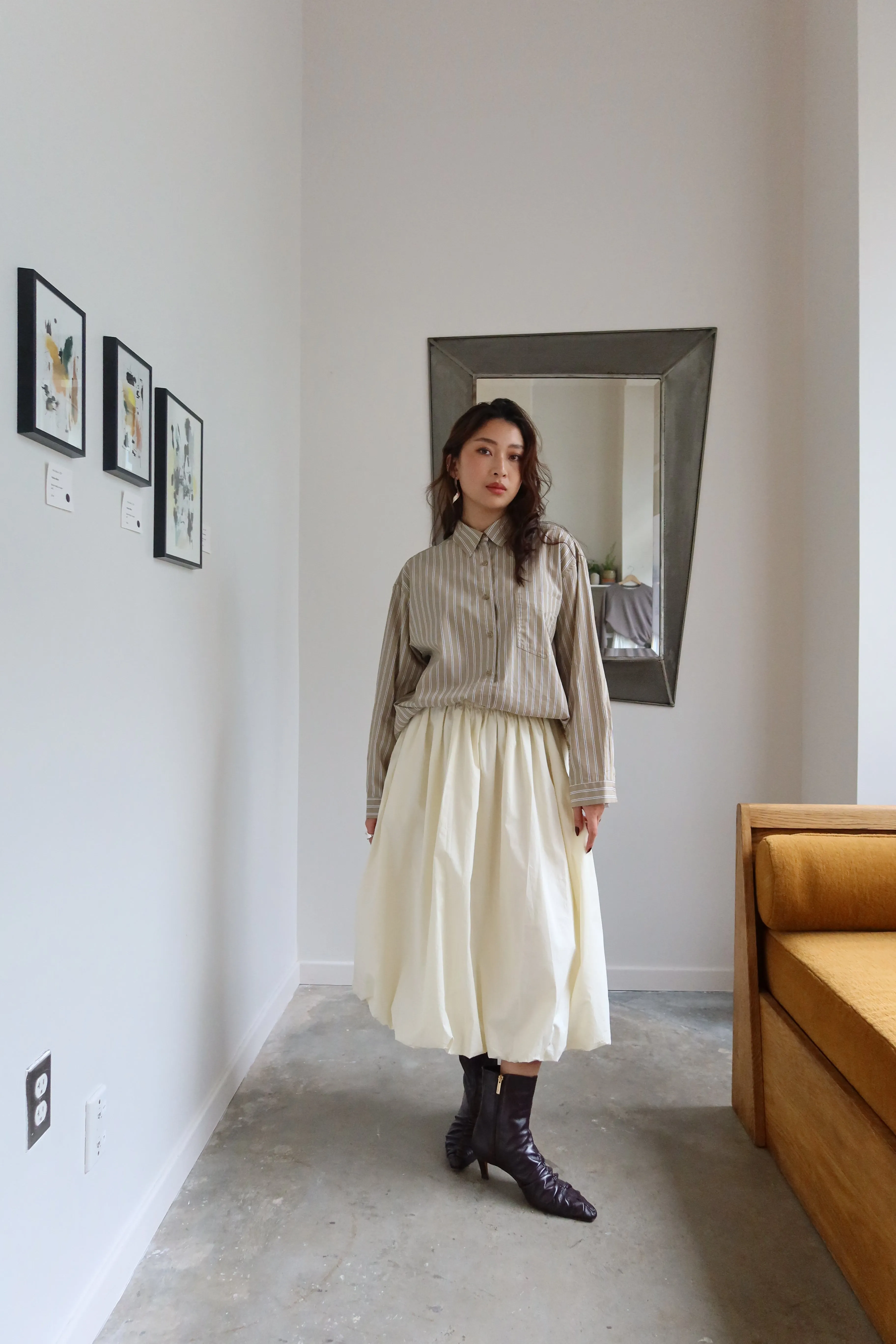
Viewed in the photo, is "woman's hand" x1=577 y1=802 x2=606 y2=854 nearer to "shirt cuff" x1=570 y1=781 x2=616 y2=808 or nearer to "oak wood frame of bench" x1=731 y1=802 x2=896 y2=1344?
"shirt cuff" x1=570 y1=781 x2=616 y2=808

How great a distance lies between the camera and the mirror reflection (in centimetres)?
287

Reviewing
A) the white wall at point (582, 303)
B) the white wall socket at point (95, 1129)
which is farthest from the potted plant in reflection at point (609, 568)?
the white wall socket at point (95, 1129)

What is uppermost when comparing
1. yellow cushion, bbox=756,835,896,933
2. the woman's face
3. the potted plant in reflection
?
the woman's face

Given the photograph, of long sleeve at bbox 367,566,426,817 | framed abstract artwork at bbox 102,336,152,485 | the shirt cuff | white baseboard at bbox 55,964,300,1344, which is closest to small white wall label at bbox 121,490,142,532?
framed abstract artwork at bbox 102,336,152,485

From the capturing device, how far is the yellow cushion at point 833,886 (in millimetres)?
1741

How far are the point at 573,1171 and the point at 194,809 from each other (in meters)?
1.07

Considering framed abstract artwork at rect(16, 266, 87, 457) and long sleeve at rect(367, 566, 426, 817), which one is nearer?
framed abstract artwork at rect(16, 266, 87, 457)

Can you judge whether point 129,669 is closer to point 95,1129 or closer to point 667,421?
point 95,1129

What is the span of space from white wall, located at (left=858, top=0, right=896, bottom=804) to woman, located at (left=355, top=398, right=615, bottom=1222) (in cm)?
103

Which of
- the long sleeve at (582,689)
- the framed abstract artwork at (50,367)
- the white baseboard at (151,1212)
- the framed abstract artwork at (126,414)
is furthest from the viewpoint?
the long sleeve at (582,689)

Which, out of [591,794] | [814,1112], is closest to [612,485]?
[591,794]

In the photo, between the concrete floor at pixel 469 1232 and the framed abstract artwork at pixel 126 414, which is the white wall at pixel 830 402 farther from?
the framed abstract artwork at pixel 126 414

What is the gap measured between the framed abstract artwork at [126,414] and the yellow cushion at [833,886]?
4.68 ft

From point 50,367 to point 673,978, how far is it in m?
2.53
